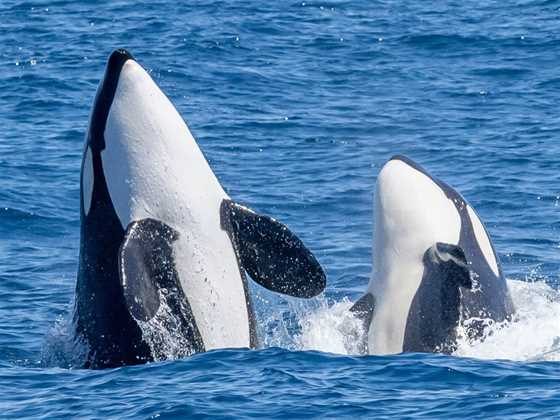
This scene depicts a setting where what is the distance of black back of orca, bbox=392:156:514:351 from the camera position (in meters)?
15.0

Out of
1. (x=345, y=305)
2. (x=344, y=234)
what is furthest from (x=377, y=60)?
(x=345, y=305)

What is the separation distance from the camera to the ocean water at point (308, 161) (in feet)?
41.8

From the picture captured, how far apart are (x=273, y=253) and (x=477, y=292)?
2.34 metres

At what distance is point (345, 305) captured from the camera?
17359mm

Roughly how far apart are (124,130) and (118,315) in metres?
1.92

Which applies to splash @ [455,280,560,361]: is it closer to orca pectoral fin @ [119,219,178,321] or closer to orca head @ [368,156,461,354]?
orca head @ [368,156,461,354]

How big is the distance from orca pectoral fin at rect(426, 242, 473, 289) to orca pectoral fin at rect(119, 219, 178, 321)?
298cm

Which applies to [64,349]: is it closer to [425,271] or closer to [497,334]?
[425,271]

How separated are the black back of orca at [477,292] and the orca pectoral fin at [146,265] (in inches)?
109

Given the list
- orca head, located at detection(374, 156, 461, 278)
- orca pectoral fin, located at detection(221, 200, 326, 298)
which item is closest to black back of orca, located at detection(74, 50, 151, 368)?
orca pectoral fin, located at detection(221, 200, 326, 298)

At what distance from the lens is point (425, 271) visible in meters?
15.6

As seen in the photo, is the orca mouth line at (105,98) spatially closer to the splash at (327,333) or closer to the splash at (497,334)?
the splash at (327,333)

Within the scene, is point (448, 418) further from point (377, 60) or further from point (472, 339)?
point (377, 60)

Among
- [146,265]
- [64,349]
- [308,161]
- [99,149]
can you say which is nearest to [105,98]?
[99,149]
